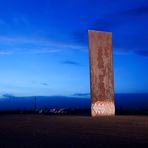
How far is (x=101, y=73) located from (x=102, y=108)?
170 centimetres

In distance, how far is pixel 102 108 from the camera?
19578 millimetres

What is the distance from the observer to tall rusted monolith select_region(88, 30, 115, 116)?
19422 millimetres

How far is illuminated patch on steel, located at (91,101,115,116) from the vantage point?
63.9ft

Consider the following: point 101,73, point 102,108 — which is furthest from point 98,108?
point 101,73

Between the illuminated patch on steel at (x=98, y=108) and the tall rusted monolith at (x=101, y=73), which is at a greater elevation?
the tall rusted monolith at (x=101, y=73)

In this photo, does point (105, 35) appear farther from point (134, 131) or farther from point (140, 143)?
point (140, 143)

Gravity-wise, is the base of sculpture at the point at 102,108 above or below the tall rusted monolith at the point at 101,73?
below

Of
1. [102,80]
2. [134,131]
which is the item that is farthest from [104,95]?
[134,131]

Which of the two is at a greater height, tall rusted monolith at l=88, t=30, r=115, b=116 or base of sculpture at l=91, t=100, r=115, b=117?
tall rusted monolith at l=88, t=30, r=115, b=116

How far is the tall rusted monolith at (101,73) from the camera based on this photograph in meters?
19.4

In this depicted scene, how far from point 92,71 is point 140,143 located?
1055 cm

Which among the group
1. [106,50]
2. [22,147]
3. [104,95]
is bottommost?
[22,147]

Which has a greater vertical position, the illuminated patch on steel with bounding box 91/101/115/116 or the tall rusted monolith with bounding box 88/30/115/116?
the tall rusted monolith with bounding box 88/30/115/116

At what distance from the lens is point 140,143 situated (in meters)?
9.09
